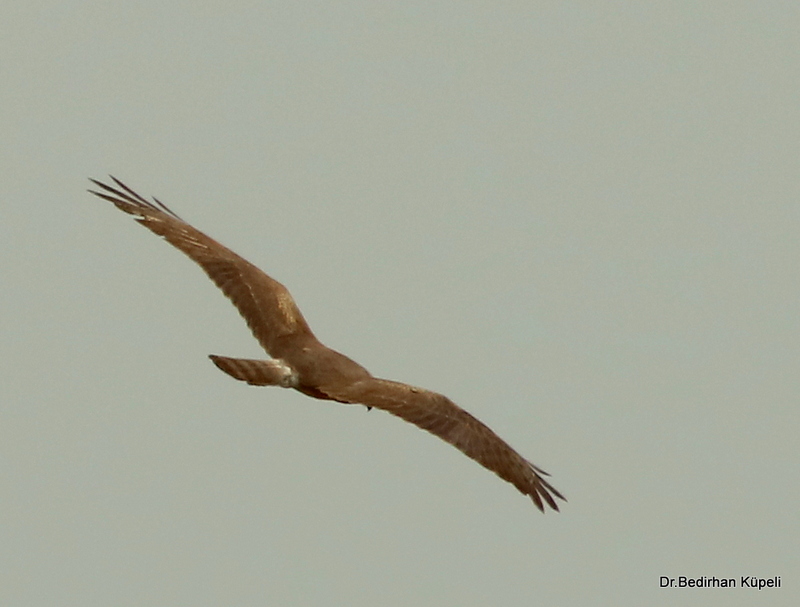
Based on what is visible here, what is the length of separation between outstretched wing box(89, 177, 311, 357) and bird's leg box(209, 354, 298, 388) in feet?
1.25

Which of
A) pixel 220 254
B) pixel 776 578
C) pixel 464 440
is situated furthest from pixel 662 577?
pixel 220 254

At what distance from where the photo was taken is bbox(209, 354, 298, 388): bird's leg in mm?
13500

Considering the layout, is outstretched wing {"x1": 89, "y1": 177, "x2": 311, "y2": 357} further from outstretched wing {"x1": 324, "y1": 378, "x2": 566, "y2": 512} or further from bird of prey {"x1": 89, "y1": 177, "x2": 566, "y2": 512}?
outstretched wing {"x1": 324, "y1": 378, "x2": 566, "y2": 512}

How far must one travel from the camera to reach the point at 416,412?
13.6 meters

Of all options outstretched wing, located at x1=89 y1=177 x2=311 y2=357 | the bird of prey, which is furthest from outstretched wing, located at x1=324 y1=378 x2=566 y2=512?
outstretched wing, located at x1=89 y1=177 x2=311 y2=357

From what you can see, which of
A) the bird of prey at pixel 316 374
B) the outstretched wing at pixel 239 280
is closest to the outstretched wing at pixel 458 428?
the bird of prey at pixel 316 374

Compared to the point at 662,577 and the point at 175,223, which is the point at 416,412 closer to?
the point at 662,577

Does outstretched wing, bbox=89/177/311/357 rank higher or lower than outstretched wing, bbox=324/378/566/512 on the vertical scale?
higher

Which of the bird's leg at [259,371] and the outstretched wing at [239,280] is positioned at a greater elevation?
the outstretched wing at [239,280]

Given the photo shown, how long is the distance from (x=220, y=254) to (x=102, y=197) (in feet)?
5.51

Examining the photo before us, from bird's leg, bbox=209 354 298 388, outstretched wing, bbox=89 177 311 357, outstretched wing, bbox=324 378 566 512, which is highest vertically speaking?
outstretched wing, bbox=89 177 311 357

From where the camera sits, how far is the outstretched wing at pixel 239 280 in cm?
1474

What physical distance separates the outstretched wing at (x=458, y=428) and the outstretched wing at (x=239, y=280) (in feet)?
4.14

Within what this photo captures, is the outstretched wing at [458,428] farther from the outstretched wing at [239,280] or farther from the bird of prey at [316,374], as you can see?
the outstretched wing at [239,280]
